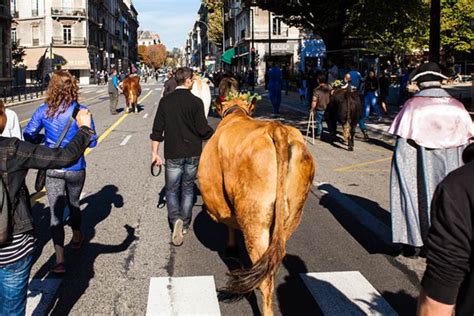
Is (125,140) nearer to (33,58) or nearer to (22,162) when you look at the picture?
(22,162)

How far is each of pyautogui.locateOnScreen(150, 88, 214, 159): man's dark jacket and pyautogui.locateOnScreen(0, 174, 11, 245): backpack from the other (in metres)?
3.13

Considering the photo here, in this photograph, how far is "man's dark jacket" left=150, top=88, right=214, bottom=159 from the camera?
603cm

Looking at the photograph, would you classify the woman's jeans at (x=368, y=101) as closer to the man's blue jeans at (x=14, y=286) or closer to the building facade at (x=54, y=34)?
the man's blue jeans at (x=14, y=286)

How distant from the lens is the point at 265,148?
3971 mm

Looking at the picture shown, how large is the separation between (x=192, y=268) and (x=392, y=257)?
7.05 ft

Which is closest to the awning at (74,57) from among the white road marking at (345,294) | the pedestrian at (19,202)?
the white road marking at (345,294)

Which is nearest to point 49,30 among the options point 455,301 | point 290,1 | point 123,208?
point 290,1

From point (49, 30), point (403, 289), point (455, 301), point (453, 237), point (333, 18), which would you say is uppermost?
point (49, 30)

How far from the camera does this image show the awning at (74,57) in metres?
71.8

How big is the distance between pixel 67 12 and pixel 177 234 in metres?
72.4

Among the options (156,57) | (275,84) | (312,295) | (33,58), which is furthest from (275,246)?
(156,57)

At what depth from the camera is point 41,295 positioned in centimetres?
475

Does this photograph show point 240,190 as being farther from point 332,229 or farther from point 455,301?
point 332,229

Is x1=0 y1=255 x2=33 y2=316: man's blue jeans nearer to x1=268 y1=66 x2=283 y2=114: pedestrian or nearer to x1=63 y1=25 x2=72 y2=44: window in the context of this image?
x1=268 y1=66 x2=283 y2=114: pedestrian
